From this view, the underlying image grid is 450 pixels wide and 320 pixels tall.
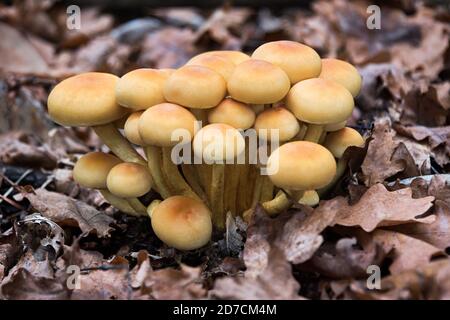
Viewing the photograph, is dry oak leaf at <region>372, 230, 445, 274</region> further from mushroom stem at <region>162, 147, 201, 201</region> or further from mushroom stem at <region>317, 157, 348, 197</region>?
mushroom stem at <region>162, 147, 201, 201</region>

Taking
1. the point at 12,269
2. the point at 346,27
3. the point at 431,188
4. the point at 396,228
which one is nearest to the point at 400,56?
the point at 346,27

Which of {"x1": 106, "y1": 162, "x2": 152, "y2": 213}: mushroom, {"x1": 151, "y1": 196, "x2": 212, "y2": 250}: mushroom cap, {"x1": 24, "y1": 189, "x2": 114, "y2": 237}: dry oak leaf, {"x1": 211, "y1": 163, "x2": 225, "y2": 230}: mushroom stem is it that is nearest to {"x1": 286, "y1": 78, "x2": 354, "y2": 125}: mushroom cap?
{"x1": 211, "y1": 163, "x2": 225, "y2": 230}: mushroom stem

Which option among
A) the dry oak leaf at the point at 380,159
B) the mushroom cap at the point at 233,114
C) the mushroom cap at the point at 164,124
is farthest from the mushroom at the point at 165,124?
the dry oak leaf at the point at 380,159

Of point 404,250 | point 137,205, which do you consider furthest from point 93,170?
point 404,250

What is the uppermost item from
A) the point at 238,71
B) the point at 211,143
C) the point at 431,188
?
the point at 238,71

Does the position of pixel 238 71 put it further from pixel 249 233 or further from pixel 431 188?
pixel 431 188

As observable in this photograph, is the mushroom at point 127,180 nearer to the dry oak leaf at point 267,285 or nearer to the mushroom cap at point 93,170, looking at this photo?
the mushroom cap at point 93,170
